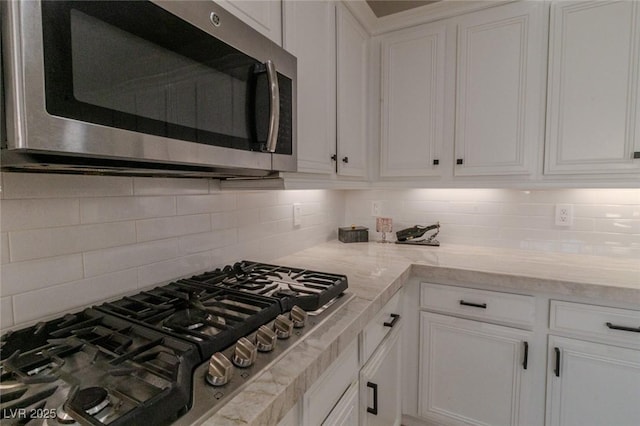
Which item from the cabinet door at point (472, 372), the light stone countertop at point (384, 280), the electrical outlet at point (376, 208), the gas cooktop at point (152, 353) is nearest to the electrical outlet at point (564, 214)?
Result: the light stone countertop at point (384, 280)

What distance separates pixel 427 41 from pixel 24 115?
1.95 meters

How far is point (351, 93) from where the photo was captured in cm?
173

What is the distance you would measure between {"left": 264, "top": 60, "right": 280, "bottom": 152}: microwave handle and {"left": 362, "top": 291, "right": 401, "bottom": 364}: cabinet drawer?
0.69m

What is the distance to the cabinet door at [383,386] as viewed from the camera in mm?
1078

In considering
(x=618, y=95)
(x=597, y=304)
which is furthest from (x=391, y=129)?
(x=597, y=304)

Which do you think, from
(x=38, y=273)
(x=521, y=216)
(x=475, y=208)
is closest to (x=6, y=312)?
(x=38, y=273)

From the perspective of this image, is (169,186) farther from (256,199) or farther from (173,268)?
(256,199)

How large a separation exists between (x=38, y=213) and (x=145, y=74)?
461mm

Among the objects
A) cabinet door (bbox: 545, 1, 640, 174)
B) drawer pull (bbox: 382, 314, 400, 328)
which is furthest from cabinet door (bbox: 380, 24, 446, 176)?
drawer pull (bbox: 382, 314, 400, 328)

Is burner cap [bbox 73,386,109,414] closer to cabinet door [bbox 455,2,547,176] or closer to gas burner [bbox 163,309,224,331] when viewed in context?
gas burner [bbox 163,309,224,331]

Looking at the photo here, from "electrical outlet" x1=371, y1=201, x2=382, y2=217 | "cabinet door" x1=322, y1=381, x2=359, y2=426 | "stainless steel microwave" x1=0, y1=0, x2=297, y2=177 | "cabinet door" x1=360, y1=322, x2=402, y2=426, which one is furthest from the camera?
"electrical outlet" x1=371, y1=201, x2=382, y2=217

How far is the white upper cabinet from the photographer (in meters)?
0.93

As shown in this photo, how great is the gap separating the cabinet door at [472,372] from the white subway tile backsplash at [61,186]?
56.5 inches

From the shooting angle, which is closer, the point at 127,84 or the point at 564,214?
the point at 127,84
